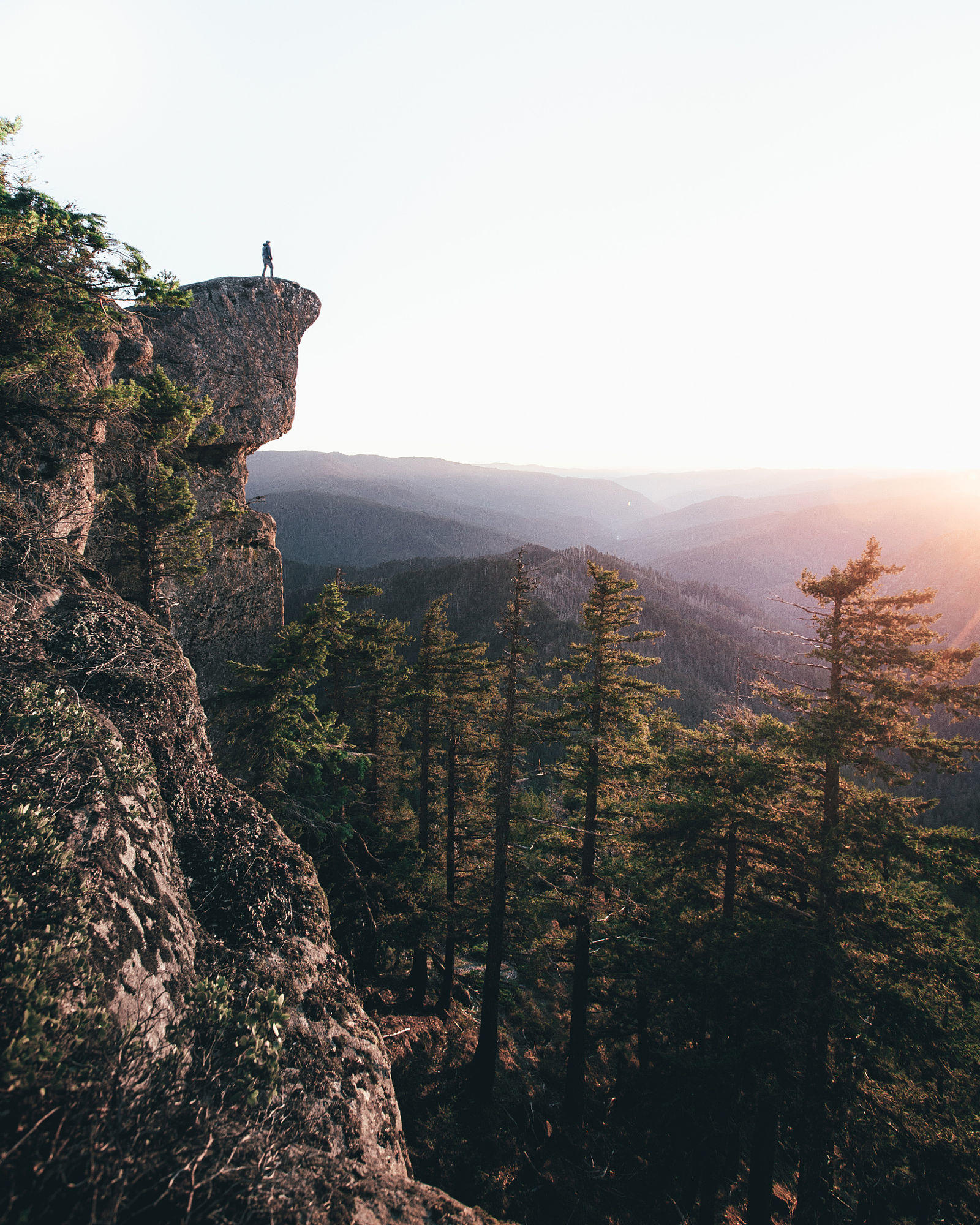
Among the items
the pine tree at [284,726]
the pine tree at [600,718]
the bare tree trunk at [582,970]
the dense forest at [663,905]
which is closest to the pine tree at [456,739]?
the dense forest at [663,905]

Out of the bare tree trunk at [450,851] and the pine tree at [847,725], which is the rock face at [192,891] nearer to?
the pine tree at [847,725]

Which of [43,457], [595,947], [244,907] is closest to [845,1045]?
[595,947]

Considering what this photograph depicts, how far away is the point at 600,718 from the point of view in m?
13.2

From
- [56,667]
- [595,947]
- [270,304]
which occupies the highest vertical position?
[270,304]

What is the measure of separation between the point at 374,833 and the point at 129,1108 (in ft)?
50.4

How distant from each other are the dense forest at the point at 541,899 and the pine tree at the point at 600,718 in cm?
10

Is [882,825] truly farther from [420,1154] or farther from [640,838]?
[420,1154]

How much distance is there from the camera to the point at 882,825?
930 cm

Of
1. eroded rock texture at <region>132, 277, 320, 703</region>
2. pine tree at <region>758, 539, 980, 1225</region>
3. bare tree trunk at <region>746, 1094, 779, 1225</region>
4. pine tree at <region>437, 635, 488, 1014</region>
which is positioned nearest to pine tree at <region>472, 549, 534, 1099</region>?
pine tree at <region>437, 635, 488, 1014</region>

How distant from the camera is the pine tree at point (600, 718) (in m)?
13.0

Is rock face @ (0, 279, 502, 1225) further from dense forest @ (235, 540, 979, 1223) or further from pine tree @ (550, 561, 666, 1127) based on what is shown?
pine tree @ (550, 561, 666, 1127)

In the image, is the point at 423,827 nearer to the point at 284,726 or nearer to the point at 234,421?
the point at 284,726

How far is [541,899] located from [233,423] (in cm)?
2576

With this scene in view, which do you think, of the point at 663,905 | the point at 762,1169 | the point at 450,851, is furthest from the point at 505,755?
the point at 762,1169
